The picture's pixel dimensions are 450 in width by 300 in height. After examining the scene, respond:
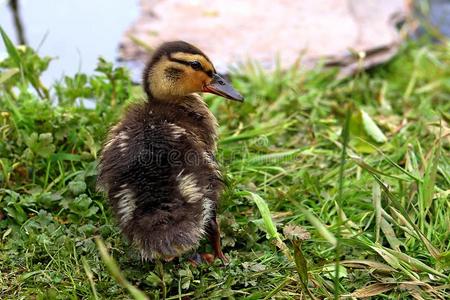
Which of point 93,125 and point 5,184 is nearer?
point 5,184

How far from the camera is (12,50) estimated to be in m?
3.54

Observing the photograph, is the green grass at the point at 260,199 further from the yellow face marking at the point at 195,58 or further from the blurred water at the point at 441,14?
the blurred water at the point at 441,14

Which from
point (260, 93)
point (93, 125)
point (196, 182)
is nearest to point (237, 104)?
point (260, 93)

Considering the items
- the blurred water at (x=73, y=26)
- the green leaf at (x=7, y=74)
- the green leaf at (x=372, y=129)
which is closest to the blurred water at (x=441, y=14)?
the green leaf at (x=372, y=129)

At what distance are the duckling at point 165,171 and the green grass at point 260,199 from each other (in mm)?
166

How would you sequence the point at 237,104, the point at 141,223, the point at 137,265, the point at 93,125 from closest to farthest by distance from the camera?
the point at 141,223, the point at 137,265, the point at 93,125, the point at 237,104

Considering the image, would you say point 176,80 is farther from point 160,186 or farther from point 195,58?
point 160,186

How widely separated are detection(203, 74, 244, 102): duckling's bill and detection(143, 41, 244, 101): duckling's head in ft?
0.12

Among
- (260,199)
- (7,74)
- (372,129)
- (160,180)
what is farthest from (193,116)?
(372,129)

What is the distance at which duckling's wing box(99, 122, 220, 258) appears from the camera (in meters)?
2.50

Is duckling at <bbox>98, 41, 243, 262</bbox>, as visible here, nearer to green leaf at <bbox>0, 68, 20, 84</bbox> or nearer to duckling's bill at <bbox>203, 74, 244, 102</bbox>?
duckling's bill at <bbox>203, 74, 244, 102</bbox>

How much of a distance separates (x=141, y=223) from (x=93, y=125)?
106 cm

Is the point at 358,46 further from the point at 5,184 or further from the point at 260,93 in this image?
the point at 5,184

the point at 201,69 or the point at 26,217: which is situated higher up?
the point at 201,69
